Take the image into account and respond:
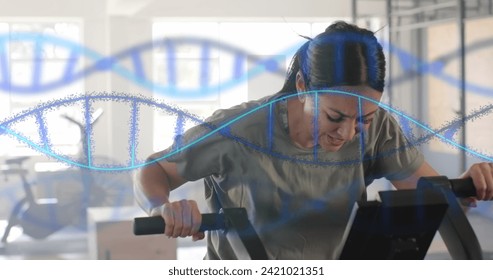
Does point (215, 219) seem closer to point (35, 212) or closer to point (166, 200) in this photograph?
point (166, 200)

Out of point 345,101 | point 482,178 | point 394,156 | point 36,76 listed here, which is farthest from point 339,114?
point 36,76

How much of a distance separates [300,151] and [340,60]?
23cm

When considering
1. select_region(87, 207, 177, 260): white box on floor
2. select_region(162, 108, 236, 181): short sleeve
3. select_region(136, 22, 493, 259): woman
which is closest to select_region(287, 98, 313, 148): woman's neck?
select_region(136, 22, 493, 259): woman

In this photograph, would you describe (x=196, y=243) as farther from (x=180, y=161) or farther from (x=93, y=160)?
(x=93, y=160)

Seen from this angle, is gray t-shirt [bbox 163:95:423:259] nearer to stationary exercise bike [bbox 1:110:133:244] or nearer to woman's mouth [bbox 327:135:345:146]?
woman's mouth [bbox 327:135:345:146]

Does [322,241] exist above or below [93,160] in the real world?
below

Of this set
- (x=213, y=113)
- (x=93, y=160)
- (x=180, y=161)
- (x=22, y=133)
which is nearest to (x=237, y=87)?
(x=213, y=113)

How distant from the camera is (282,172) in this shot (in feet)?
4.98

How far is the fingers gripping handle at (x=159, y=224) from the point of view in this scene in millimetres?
1407

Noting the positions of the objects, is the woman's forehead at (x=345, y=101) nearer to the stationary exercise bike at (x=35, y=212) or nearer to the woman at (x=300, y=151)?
→ the woman at (x=300, y=151)

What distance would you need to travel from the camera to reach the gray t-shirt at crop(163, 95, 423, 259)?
4.95ft

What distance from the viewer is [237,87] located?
1527mm

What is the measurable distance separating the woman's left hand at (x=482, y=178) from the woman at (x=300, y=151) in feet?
0.33

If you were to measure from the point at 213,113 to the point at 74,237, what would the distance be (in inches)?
17.5
